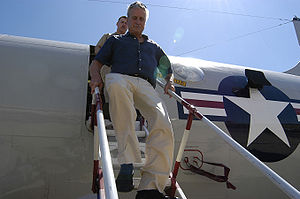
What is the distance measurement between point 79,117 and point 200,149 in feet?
5.65

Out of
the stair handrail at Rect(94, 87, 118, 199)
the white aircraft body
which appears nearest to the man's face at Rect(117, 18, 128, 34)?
the white aircraft body

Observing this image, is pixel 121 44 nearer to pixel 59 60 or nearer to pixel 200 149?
pixel 59 60

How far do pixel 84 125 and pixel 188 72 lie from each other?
6.04 ft

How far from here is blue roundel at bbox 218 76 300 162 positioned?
12.7 ft

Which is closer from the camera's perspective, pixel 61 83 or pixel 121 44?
pixel 121 44

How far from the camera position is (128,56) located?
234 centimetres

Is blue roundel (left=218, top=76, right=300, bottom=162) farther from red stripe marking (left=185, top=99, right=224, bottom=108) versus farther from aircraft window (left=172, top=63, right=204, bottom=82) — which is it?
aircraft window (left=172, top=63, right=204, bottom=82)

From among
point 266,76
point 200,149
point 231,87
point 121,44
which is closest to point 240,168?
point 200,149

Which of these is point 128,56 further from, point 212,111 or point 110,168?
point 212,111

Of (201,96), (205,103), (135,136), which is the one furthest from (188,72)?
(135,136)

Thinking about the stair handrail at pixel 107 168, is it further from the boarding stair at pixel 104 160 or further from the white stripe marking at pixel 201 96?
the white stripe marking at pixel 201 96

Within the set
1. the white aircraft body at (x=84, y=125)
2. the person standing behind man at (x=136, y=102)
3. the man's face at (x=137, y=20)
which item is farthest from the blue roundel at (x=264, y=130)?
the man's face at (x=137, y=20)

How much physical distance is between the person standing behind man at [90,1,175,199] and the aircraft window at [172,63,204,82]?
1.34m

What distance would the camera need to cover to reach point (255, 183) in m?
3.78
